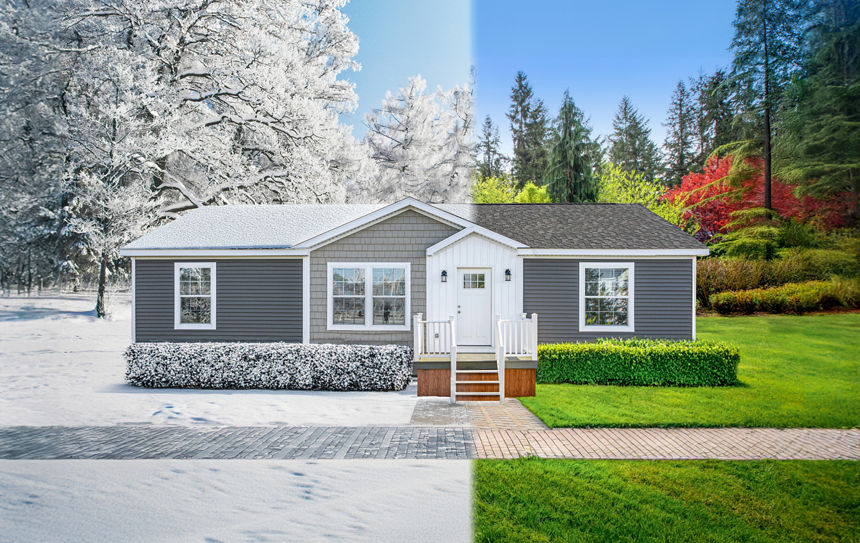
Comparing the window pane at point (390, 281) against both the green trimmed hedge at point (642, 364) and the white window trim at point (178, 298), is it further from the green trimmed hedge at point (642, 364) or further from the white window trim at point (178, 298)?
the white window trim at point (178, 298)

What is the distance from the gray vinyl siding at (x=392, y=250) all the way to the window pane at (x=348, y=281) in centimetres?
21

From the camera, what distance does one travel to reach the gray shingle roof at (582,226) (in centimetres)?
965

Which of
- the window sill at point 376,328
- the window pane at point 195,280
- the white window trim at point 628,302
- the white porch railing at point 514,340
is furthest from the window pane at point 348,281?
the white window trim at point 628,302

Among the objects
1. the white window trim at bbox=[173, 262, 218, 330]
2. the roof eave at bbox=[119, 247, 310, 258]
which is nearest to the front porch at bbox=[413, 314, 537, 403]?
the roof eave at bbox=[119, 247, 310, 258]

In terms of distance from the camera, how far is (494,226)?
10469mm

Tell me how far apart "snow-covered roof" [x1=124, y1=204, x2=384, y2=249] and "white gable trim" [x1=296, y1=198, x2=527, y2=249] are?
0.27 metres

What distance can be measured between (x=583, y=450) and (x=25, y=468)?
193 inches

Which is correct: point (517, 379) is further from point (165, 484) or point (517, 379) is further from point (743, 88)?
point (743, 88)

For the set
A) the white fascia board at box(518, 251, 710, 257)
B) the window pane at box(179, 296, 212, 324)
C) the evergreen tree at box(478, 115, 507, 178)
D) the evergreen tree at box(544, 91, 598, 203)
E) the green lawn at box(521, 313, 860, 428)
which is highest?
the evergreen tree at box(544, 91, 598, 203)

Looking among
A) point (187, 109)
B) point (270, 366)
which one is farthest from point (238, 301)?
point (187, 109)

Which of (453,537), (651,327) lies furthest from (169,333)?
(651,327)

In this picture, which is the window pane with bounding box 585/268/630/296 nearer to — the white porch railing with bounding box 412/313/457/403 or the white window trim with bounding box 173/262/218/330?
the white porch railing with bounding box 412/313/457/403

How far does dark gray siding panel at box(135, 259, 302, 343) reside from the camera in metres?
9.87

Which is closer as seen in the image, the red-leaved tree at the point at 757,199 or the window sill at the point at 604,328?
the red-leaved tree at the point at 757,199
